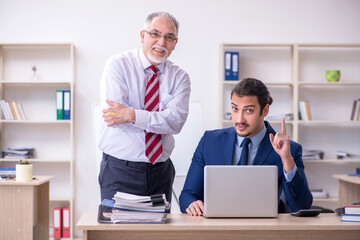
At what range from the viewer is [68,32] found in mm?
5059

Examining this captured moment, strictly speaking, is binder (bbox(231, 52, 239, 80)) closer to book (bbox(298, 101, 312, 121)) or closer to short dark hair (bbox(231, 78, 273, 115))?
book (bbox(298, 101, 312, 121))

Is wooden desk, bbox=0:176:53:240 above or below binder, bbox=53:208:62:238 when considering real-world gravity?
above

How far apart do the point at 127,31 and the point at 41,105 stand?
4.06 ft

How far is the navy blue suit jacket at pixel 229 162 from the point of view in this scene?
2203 millimetres

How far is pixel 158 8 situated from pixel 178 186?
1959 mm

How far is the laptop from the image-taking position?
183 cm

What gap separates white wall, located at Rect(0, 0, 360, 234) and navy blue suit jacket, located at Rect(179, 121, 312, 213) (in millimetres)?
2651

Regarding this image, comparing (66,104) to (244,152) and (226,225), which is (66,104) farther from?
(226,225)

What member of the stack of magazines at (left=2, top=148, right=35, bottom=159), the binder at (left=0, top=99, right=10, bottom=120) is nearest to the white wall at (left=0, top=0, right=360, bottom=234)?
→ the stack of magazines at (left=2, top=148, right=35, bottom=159)

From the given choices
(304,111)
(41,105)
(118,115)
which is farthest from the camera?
(41,105)

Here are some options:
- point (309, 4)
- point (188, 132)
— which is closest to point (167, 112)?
point (188, 132)

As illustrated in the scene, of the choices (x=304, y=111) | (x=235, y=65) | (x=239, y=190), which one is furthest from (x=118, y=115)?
(x=304, y=111)

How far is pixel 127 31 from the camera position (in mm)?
5055

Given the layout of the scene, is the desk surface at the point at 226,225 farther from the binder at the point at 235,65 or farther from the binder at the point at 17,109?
the binder at the point at 17,109
